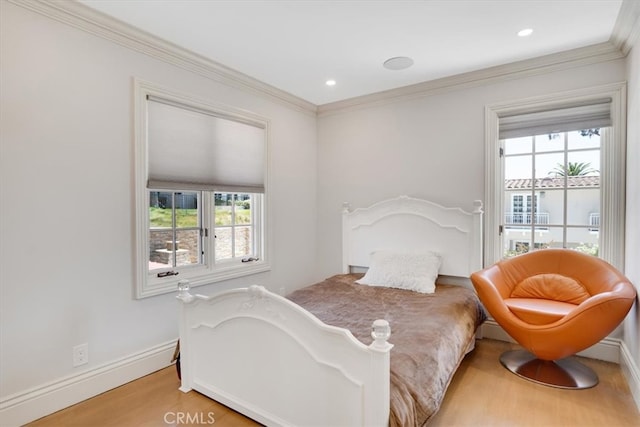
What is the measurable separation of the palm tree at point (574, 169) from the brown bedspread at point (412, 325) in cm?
135

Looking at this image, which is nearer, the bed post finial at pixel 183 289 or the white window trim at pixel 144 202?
the bed post finial at pixel 183 289

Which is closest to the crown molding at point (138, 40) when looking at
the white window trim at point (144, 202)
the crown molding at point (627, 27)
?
the white window trim at point (144, 202)

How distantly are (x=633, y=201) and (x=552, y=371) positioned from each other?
1.35 metres

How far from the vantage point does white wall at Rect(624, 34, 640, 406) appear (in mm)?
2201

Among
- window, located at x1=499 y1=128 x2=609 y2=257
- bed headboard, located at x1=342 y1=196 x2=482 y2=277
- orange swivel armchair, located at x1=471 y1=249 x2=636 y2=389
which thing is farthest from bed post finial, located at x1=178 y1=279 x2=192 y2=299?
window, located at x1=499 y1=128 x2=609 y2=257

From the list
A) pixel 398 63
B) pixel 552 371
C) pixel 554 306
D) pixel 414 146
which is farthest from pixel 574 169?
pixel 398 63

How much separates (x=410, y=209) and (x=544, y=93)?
1.55 metres

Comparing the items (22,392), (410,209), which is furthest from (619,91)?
(22,392)

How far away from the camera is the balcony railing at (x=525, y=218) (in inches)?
120

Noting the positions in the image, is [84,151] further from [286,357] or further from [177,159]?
[286,357]

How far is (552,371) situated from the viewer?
2465mm

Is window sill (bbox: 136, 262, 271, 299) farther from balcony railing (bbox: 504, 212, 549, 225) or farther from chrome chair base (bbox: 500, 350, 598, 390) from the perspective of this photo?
balcony railing (bbox: 504, 212, 549, 225)

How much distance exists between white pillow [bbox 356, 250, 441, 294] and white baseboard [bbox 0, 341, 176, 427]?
188cm

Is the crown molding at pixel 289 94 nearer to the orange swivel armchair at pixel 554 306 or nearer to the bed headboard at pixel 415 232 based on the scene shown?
the bed headboard at pixel 415 232
